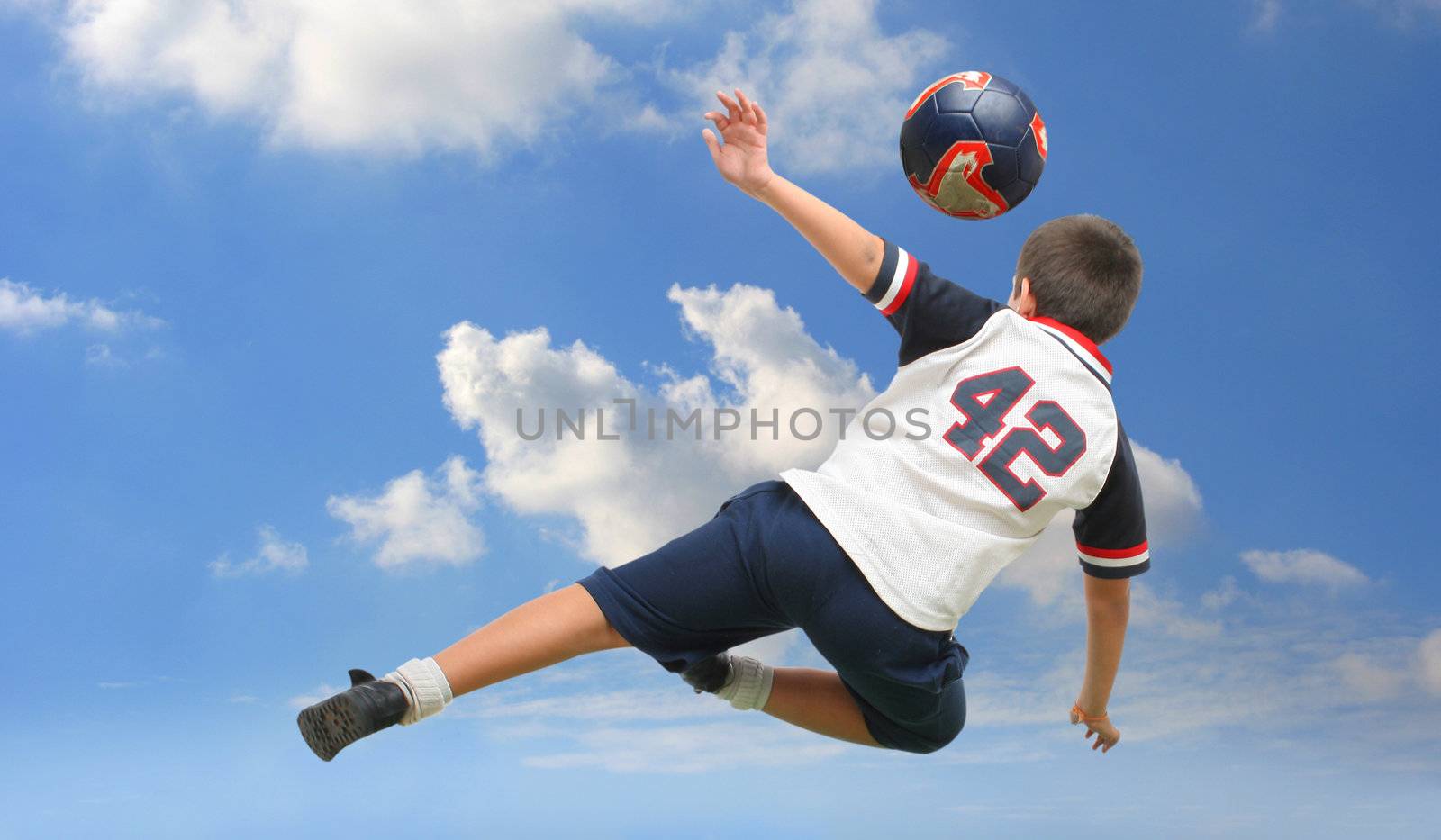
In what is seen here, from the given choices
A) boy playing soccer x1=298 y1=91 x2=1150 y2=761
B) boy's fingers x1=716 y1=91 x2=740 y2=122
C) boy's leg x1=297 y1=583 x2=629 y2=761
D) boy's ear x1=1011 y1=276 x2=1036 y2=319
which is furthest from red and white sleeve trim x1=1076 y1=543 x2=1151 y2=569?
boy's fingers x1=716 y1=91 x2=740 y2=122

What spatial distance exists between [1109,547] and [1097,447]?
567 mm

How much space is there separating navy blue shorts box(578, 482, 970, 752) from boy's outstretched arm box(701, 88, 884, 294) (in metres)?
0.73

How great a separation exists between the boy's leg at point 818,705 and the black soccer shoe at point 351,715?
4.44 feet

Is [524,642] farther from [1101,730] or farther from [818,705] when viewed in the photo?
[1101,730]

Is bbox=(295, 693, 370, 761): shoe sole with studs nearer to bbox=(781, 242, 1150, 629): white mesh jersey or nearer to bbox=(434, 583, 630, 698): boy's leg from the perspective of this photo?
bbox=(434, 583, 630, 698): boy's leg

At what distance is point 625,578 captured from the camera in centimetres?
351

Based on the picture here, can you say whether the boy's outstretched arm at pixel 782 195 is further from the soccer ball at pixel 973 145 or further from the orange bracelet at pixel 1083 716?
the orange bracelet at pixel 1083 716

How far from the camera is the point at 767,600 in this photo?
3.49m

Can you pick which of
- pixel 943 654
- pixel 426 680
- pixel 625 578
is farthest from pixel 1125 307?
pixel 426 680

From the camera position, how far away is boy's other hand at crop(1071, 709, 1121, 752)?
439 cm

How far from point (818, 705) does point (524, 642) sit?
1.16m

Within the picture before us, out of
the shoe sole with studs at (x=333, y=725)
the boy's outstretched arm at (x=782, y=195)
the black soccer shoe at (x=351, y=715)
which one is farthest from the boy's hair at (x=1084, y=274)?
the shoe sole with studs at (x=333, y=725)

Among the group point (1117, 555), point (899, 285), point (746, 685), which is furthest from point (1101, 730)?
point (899, 285)

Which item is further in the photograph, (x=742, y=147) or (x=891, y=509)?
(x=742, y=147)
